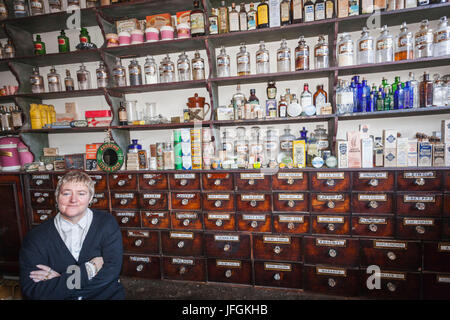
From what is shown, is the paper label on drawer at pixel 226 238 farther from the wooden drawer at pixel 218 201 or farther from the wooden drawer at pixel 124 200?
the wooden drawer at pixel 124 200

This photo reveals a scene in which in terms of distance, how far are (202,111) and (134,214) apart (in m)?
1.29

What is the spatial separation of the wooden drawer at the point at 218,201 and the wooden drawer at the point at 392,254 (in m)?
1.20

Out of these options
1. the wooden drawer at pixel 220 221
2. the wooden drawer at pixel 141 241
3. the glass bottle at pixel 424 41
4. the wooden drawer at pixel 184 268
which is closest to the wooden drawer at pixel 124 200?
the wooden drawer at pixel 141 241

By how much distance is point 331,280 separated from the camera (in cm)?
206

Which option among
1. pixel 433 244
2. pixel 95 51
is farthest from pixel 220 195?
pixel 95 51

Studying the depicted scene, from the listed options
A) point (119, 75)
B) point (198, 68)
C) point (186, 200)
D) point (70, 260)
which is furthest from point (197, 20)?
point (70, 260)

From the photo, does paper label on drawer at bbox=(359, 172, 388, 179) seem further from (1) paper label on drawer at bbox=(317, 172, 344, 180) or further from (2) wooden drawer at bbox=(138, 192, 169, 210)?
(2) wooden drawer at bbox=(138, 192, 169, 210)

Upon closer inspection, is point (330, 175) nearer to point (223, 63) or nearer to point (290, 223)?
point (290, 223)

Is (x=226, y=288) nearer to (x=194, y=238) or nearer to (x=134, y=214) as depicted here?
(x=194, y=238)

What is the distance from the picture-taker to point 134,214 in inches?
95.0

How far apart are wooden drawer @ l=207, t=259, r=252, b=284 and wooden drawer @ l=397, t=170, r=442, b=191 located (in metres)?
1.52

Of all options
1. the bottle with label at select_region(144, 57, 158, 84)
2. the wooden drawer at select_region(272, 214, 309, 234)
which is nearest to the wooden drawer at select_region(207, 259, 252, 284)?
the wooden drawer at select_region(272, 214, 309, 234)

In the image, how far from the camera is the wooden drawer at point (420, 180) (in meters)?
1.85

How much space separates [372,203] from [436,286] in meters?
0.88
